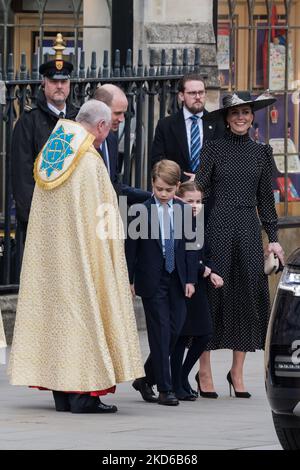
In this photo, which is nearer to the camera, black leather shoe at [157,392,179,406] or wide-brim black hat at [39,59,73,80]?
black leather shoe at [157,392,179,406]

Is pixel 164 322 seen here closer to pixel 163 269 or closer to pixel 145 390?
pixel 163 269

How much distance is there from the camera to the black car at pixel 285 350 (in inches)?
329

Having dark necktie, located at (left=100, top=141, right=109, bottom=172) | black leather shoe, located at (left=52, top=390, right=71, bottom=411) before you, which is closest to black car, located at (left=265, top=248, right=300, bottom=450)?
black leather shoe, located at (left=52, top=390, right=71, bottom=411)

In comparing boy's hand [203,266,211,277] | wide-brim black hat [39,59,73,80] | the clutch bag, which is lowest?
boy's hand [203,266,211,277]

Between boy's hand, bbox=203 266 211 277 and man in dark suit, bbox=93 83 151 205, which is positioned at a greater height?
man in dark suit, bbox=93 83 151 205

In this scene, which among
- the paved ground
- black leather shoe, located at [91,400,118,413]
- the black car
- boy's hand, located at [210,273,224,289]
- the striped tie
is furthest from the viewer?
the striped tie

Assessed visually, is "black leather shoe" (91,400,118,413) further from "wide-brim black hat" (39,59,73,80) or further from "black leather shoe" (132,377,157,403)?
"wide-brim black hat" (39,59,73,80)

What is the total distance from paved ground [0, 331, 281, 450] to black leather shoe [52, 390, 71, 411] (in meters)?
0.06

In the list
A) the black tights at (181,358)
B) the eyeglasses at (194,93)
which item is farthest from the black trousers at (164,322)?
the eyeglasses at (194,93)

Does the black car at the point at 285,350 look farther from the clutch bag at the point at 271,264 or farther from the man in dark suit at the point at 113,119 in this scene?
the clutch bag at the point at 271,264

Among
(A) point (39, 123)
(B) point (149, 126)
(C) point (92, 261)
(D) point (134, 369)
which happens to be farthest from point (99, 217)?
(B) point (149, 126)

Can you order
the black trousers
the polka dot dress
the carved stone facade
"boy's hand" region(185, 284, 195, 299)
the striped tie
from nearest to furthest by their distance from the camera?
1. the black trousers
2. "boy's hand" region(185, 284, 195, 299)
3. the polka dot dress
4. the striped tie
5. the carved stone facade

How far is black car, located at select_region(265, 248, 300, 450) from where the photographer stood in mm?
A: 8367

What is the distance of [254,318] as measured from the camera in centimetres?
1135
